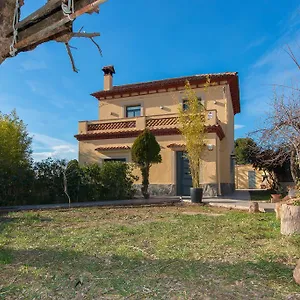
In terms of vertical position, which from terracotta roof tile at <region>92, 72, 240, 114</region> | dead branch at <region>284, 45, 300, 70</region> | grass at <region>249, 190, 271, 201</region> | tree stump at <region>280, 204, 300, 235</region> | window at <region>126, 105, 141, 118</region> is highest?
terracotta roof tile at <region>92, 72, 240, 114</region>

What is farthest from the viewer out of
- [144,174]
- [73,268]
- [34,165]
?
[144,174]

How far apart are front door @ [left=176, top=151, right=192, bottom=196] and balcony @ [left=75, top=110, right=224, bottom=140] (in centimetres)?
136

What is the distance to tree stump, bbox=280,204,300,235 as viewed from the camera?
5.21 meters

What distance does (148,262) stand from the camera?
3.66m

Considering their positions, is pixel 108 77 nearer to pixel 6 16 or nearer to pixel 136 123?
pixel 136 123

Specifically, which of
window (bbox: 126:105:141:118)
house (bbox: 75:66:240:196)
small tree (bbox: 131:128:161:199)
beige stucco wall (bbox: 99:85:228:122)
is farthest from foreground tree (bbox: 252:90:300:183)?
window (bbox: 126:105:141:118)

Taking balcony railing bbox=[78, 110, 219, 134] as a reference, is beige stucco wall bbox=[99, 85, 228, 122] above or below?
above

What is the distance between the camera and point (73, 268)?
3.47m

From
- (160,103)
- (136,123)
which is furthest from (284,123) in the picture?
(160,103)

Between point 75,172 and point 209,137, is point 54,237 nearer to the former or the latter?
point 75,172

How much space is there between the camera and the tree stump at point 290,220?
5211mm

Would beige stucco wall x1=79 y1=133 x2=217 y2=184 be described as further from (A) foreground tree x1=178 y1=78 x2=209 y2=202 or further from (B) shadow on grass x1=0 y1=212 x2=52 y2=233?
(B) shadow on grass x1=0 y1=212 x2=52 y2=233

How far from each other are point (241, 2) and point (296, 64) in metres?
4.81

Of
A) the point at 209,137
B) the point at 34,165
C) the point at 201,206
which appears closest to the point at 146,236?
the point at 201,206
